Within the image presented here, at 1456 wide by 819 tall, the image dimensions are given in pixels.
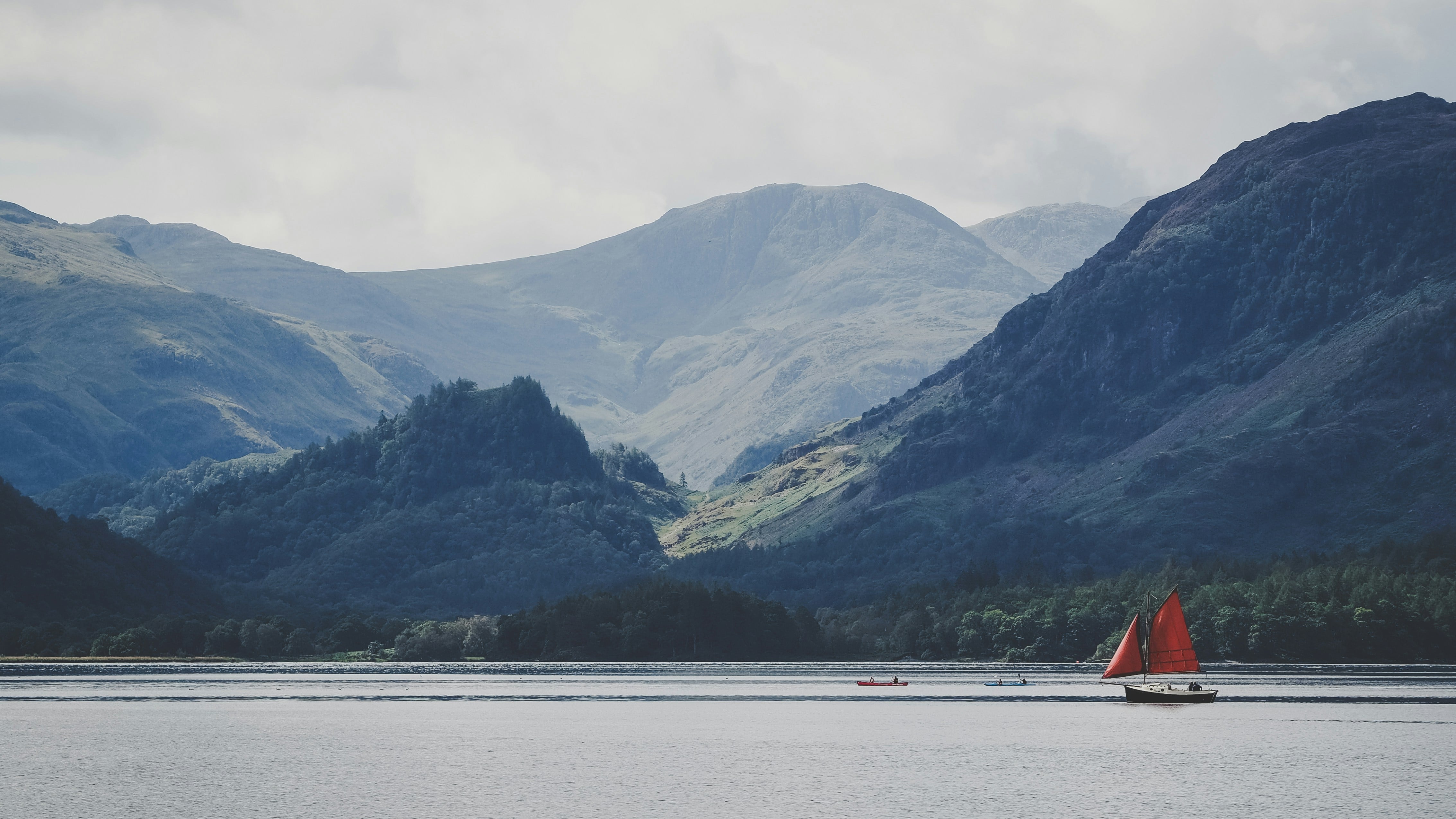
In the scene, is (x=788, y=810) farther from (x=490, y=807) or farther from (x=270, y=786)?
(x=270, y=786)

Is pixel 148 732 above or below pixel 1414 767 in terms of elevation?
above

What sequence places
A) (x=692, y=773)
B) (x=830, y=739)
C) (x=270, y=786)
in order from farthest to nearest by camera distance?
(x=830, y=739) → (x=692, y=773) → (x=270, y=786)

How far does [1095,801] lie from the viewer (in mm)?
138250

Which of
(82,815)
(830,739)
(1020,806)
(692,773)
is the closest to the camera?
(82,815)

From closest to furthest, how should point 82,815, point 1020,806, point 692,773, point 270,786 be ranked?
point 82,815, point 1020,806, point 270,786, point 692,773

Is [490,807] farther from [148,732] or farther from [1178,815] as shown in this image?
[148,732]

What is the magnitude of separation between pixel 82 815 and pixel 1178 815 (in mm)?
89261

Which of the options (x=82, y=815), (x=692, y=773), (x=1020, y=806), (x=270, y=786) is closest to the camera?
(x=82, y=815)

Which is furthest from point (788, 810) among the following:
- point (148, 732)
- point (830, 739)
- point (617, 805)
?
point (148, 732)

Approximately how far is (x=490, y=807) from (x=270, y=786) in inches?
1029

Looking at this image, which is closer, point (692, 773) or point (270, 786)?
point (270, 786)

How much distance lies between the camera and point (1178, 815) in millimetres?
130500

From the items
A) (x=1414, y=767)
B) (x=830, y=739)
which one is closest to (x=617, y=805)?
(x=830, y=739)

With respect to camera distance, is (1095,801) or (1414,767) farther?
(1414,767)
